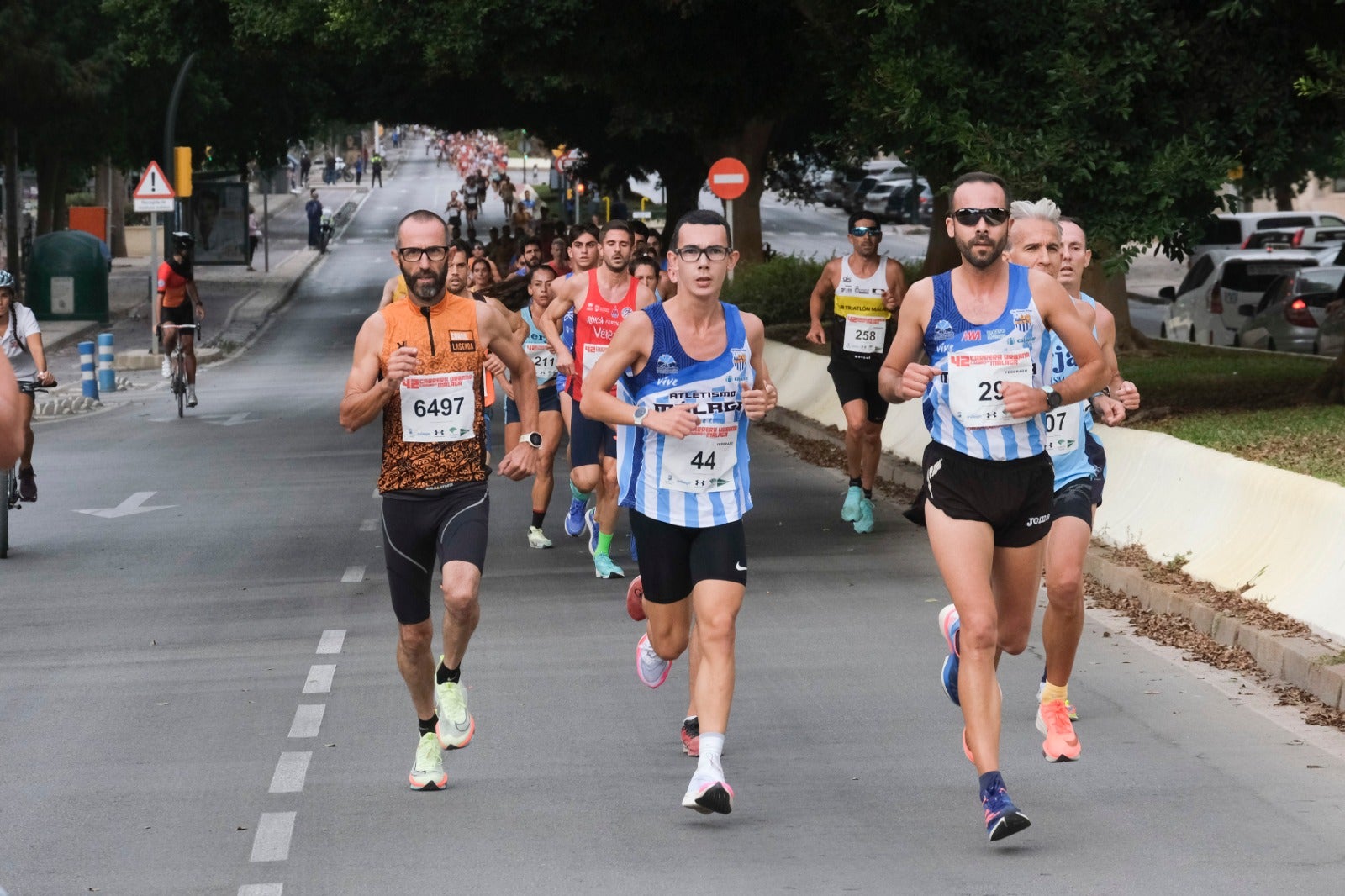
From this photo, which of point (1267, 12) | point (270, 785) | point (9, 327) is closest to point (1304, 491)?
point (270, 785)

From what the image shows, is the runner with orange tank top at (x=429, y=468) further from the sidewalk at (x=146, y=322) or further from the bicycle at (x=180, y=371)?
the sidewalk at (x=146, y=322)

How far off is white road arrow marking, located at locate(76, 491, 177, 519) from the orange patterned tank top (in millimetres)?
8720

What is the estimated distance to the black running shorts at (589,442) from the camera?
40.5 ft

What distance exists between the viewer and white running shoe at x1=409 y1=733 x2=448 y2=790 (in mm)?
7057

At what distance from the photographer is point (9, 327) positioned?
13.5 metres

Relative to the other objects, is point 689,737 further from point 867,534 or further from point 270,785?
point 867,534

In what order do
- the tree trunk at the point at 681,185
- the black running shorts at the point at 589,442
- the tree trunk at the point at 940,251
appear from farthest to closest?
the tree trunk at the point at 681,185 < the tree trunk at the point at 940,251 < the black running shorts at the point at 589,442

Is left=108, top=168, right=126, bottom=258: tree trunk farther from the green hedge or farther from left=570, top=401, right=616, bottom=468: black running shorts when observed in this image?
left=570, top=401, right=616, bottom=468: black running shorts

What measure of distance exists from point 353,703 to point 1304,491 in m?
4.50

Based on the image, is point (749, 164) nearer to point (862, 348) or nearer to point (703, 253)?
point (862, 348)

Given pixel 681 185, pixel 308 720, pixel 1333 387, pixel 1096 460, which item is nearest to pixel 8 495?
pixel 308 720

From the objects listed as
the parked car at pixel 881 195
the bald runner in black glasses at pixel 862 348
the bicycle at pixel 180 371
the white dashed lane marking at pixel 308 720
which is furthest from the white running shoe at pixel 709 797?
the parked car at pixel 881 195

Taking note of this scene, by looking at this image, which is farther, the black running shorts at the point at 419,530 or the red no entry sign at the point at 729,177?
the red no entry sign at the point at 729,177

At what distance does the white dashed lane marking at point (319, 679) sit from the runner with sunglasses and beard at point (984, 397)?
327 cm
